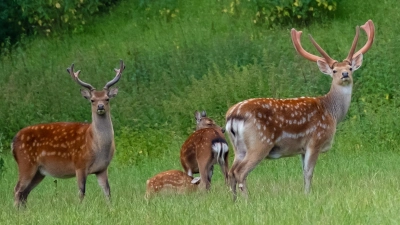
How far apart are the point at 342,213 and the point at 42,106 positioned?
1055 cm

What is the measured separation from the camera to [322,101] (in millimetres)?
11039

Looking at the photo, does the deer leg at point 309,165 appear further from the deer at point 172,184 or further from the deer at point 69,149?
the deer at point 69,149

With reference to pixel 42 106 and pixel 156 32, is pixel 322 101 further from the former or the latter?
pixel 156 32

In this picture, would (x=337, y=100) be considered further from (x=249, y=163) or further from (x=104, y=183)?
(x=104, y=183)

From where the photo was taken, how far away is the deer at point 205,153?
11430mm

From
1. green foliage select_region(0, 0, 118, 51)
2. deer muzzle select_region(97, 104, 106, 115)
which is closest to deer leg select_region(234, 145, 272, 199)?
deer muzzle select_region(97, 104, 106, 115)

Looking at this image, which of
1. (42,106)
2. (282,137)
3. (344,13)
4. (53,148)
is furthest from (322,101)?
(344,13)

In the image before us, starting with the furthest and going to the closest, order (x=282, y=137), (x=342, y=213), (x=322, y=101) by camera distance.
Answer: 1. (x=322, y=101)
2. (x=282, y=137)
3. (x=342, y=213)

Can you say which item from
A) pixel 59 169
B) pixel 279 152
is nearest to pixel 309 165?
pixel 279 152

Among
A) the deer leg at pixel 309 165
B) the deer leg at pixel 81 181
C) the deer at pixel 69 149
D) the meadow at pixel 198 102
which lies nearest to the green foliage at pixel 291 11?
the meadow at pixel 198 102

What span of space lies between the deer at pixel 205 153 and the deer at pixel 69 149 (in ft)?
3.39

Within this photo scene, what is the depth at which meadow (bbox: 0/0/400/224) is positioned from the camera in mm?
8875

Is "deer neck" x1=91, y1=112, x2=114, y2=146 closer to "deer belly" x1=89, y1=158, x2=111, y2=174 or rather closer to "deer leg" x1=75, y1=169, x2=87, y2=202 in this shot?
"deer belly" x1=89, y1=158, x2=111, y2=174

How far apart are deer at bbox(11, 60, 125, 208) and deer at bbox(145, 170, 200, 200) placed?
1.73 feet
